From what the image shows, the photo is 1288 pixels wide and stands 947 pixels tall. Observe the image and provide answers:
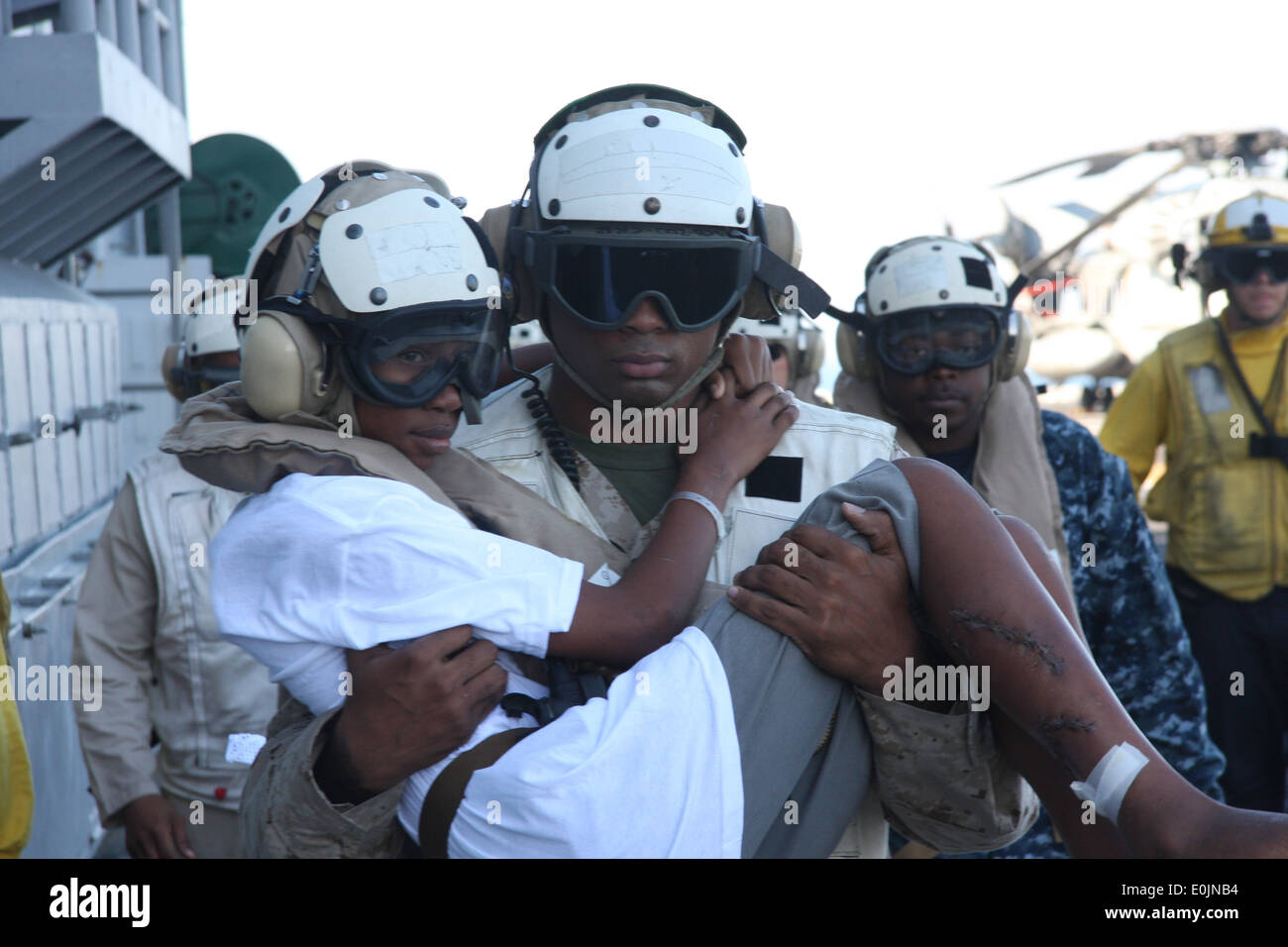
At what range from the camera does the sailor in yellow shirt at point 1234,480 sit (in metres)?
5.02

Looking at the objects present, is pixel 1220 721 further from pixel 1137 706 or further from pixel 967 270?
pixel 967 270

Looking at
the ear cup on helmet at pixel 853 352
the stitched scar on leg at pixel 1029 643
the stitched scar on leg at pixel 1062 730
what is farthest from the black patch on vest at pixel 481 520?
the ear cup on helmet at pixel 853 352

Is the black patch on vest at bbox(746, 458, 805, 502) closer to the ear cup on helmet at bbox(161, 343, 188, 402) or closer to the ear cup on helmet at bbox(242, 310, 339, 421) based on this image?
the ear cup on helmet at bbox(242, 310, 339, 421)

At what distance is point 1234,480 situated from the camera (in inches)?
201

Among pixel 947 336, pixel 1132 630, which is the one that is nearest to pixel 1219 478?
pixel 1132 630

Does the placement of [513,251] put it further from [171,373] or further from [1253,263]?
[1253,263]

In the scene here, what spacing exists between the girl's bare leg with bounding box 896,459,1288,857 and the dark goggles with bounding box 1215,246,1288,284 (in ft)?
13.3

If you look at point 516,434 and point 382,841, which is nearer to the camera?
point 382,841

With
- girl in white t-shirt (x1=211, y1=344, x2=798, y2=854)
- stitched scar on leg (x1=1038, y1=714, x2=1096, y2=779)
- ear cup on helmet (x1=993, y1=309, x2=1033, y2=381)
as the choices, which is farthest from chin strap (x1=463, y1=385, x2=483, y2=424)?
ear cup on helmet (x1=993, y1=309, x2=1033, y2=381)

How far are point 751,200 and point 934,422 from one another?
5.56 feet

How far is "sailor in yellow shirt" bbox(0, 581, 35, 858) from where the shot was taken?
8.95ft

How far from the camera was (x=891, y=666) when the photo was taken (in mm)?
1966
